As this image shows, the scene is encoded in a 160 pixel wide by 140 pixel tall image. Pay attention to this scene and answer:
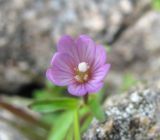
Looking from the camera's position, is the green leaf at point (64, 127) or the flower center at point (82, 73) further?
the green leaf at point (64, 127)

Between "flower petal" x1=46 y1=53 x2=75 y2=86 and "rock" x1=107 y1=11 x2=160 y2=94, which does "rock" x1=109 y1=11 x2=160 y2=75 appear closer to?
"rock" x1=107 y1=11 x2=160 y2=94

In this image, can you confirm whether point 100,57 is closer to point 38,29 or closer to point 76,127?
point 76,127

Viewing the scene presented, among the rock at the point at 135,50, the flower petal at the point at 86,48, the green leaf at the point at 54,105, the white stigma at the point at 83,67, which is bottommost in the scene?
the green leaf at the point at 54,105

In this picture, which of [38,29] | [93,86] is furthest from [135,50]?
[93,86]

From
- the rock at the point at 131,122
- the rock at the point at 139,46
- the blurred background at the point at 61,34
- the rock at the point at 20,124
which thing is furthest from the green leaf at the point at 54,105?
the rock at the point at 139,46

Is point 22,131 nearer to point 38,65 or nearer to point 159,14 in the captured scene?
point 38,65

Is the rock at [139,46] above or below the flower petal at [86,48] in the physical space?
above

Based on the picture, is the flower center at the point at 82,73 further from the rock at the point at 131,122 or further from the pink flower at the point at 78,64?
the rock at the point at 131,122
